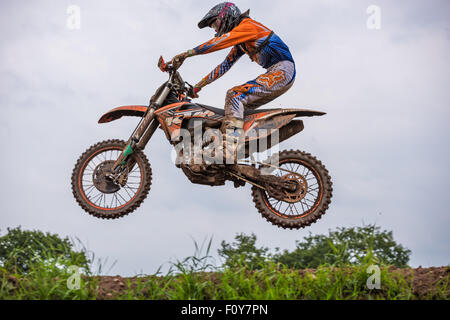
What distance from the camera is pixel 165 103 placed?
25.2 feet

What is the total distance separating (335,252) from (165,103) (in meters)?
3.73

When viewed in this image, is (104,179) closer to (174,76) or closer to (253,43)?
(174,76)

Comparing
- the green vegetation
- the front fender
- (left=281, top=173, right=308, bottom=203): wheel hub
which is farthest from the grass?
the front fender

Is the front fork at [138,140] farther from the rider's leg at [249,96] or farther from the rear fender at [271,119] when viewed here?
the rear fender at [271,119]

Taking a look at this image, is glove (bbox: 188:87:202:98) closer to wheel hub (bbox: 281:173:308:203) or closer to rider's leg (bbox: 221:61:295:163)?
rider's leg (bbox: 221:61:295:163)

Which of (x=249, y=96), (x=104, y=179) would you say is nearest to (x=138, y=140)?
(x=104, y=179)

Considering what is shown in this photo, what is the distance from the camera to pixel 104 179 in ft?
24.7

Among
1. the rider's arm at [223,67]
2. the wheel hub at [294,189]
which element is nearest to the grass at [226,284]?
the wheel hub at [294,189]

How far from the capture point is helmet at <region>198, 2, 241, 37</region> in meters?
7.49

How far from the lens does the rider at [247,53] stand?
7.06 meters

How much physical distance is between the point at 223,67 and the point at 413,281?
4.65m
